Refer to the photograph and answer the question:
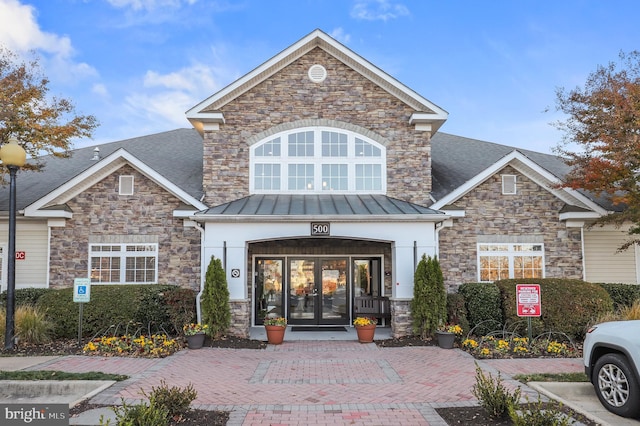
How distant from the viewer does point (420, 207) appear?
13906mm

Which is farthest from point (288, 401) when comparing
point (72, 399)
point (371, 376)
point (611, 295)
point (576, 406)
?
point (611, 295)

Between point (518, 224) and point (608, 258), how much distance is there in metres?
3.13

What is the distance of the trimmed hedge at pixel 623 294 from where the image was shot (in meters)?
13.8

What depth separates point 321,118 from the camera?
1499 centimetres

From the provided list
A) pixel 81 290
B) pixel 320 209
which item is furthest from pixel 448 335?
pixel 81 290

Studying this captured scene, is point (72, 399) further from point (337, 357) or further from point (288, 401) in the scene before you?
point (337, 357)

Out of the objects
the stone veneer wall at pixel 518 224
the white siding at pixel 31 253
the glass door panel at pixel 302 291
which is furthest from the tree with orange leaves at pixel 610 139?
the white siding at pixel 31 253

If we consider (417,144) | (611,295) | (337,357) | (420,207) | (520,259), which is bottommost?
(337,357)

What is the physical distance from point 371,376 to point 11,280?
26.8ft

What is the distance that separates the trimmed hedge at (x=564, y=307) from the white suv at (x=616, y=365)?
5082 millimetres

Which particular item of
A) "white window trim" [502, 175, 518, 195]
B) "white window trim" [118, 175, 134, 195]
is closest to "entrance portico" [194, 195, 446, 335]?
"white window trim" [502, 175, 518, 195]

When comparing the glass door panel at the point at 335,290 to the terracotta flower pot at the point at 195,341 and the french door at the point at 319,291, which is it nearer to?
the french door at the point at 319,291

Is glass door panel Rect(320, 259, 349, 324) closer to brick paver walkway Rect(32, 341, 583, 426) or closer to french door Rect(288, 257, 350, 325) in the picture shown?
french door Rect(288, 257, 350, 325)

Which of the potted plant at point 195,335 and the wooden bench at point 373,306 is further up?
the wooden bench at point 373,306
